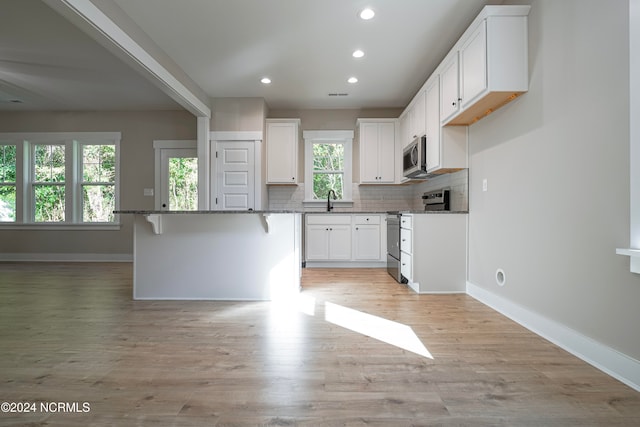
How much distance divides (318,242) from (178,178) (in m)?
2.83

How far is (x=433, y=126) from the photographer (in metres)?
3.59

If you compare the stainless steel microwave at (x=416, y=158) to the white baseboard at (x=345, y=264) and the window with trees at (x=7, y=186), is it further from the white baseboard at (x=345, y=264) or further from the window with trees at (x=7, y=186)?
the window with trees at (x=7, y=186)

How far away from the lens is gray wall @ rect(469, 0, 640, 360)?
5.17 ft

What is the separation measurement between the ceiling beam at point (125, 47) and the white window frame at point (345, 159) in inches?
71.2

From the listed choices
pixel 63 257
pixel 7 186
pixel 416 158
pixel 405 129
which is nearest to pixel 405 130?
pixel 405 129

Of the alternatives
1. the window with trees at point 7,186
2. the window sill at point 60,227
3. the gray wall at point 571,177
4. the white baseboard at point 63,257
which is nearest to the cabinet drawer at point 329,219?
the gray wall at point 571,177

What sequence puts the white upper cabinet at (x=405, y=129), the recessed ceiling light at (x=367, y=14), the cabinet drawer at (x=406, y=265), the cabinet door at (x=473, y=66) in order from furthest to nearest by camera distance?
the white upper cabinet at (x=405, y=129), the cabinet drawer at (x=406, y=265), the recessed ceiling light at (x=367, y=14), the cabinet door at (x=473, y=66)

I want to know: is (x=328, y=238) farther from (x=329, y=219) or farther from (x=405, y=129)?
(x=405, y=129)

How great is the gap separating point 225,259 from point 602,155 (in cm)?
286

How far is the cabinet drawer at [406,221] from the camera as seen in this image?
3.42m

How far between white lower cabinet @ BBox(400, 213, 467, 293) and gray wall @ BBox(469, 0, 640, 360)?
0.56 meters

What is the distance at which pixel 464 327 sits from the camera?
2.28m

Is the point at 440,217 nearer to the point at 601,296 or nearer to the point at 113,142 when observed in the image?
the point at 601,296

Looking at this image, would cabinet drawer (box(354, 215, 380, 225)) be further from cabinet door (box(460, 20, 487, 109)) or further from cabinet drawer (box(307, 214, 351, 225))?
cabinet door (box(460, 20, 487, 109))
